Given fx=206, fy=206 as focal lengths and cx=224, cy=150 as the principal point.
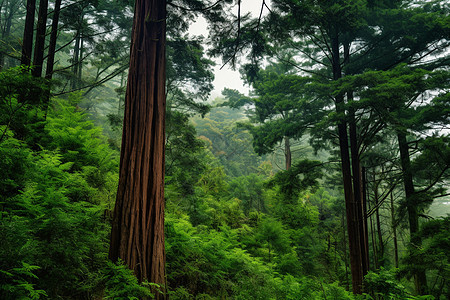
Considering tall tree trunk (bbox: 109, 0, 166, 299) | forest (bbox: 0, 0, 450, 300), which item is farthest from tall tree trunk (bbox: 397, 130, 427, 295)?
tall tree trunk (bbox: 109, 0, 166, 299)

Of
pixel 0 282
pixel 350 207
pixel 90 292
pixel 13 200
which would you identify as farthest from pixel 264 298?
pixel 350 207

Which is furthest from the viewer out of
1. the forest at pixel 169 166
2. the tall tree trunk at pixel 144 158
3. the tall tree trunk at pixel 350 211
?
the tall tree trunk at pixel 350 211

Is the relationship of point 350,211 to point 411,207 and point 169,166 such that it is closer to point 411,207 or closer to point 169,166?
point 411,207

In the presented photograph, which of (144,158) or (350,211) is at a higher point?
(144,158)

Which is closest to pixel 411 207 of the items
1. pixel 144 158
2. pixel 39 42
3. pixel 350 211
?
pixel 350 211

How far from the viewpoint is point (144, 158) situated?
294 cm

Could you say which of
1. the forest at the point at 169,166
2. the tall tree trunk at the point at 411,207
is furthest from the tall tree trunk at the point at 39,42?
the tall tree trunk at the point at 411,207

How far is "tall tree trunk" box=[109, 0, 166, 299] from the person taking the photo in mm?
2674

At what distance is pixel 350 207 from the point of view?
669 centimetres

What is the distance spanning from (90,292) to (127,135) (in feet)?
6.53

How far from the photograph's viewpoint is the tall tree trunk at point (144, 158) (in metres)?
2.67

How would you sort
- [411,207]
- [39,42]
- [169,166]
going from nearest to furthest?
[39,42], [411,207], [169,166]

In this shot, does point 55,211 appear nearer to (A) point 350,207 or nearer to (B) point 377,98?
(B) point 377,98

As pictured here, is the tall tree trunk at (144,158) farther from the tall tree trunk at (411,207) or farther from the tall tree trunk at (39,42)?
the tall tree trunk at (411,207)
